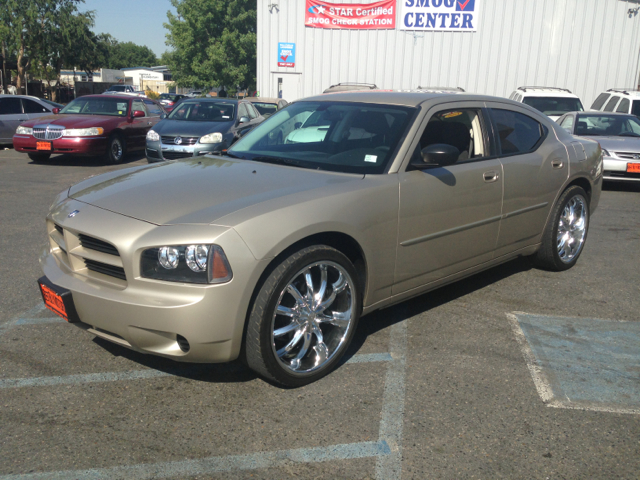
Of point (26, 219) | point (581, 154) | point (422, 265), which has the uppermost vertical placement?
point (581, 154)

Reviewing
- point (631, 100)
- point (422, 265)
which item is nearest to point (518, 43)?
point (631, 100)

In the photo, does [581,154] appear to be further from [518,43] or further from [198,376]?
[518,43]

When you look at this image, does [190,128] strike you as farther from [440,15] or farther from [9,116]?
[440,15]

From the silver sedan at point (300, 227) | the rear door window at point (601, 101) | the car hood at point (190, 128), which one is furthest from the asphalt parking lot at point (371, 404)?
the rear door window at point (601, 101)

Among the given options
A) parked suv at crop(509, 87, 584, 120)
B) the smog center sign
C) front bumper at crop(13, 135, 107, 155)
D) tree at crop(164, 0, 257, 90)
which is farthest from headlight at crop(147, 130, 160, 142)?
tree at crop(164, 0, 257, 90)

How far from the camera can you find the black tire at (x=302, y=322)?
9.80 feet

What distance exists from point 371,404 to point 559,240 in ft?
9.98

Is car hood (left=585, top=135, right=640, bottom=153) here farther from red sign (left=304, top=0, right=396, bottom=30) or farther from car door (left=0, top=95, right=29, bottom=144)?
car door (left=0, top=95, right=29, bottom=144)

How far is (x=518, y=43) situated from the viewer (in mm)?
21625

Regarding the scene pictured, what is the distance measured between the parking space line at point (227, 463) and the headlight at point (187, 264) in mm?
813

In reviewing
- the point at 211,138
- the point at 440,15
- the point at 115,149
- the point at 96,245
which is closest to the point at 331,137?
the point at 96,245

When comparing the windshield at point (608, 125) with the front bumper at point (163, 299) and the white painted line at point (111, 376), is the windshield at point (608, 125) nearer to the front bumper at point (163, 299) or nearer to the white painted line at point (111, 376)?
the white painted line at point (111, 376)

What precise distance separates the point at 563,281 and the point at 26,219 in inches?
239

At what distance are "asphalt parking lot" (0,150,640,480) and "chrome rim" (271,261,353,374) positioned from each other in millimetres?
169
